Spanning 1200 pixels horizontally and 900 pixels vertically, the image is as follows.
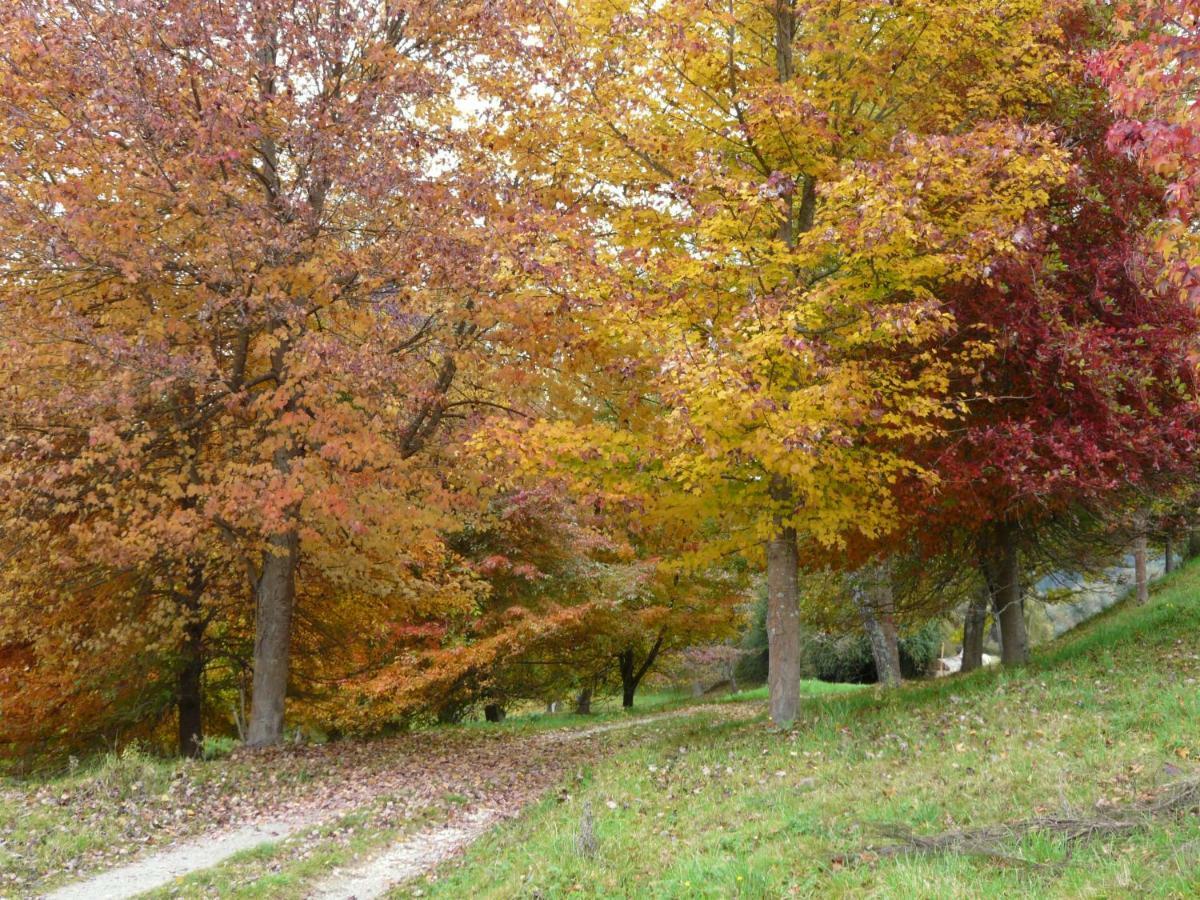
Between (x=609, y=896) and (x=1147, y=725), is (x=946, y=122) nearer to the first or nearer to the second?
(x=1147, y=725)

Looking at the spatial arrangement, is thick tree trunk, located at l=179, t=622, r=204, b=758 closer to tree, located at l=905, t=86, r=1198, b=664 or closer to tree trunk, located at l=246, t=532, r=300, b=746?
tree trunk, located at l=246, t=532, r=300, b=746

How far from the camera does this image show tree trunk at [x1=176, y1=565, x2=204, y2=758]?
15.4 m

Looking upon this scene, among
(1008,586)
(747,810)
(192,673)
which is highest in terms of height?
(1008,586)

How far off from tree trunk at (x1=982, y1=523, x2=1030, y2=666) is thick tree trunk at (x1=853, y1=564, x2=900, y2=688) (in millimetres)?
2305

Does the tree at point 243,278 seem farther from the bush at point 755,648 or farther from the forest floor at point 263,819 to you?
the bush at point 755,648

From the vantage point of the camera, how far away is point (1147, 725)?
24.8ft

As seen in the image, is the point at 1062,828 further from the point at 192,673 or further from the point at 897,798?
the point at 192,673

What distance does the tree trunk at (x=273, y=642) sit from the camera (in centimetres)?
1380

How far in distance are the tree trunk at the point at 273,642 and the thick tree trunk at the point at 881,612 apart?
997 cm

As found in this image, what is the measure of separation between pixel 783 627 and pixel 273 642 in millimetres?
8043

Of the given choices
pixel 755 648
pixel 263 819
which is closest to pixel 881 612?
pixel 263 819

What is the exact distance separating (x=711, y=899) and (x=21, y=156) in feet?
40.0

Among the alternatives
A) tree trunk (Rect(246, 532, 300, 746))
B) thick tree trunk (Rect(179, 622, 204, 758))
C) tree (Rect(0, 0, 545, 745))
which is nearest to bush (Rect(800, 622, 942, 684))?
tree trunk (Rect(246, 532, 300, 746))

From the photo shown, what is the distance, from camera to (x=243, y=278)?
1159cm
